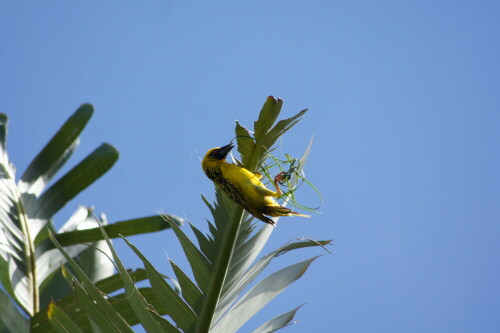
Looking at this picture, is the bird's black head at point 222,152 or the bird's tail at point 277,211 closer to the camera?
the bird's tail at point 277,211

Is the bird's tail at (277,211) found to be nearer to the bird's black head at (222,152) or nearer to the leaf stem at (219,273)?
the leaf stem at (219,273)

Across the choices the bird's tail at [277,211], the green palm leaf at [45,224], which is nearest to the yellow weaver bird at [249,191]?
the bird's tail at [277,211]

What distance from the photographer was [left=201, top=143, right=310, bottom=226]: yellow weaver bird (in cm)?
163

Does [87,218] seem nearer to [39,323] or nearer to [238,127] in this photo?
[39,323]

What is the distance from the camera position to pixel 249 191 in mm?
1630

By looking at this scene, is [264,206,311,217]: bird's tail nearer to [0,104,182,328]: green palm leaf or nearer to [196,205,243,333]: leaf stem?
[196,205,243,333]: leaf stem

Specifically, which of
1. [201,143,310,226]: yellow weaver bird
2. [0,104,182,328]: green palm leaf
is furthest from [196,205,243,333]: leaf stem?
[0,104,182,328]: green palm leaf

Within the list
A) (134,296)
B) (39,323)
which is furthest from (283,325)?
(39,323)

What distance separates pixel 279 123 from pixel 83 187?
1.53m

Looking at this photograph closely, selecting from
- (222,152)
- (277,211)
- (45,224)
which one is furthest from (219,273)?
(45,224)

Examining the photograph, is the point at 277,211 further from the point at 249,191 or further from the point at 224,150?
the point at 224,150

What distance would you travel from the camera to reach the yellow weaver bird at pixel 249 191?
163cm

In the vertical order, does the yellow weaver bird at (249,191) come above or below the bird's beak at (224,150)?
below

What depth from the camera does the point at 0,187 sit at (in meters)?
2.57
